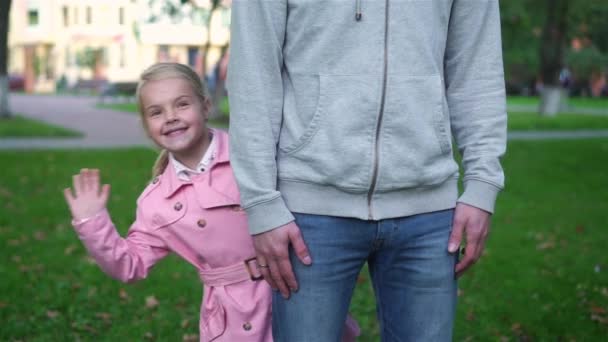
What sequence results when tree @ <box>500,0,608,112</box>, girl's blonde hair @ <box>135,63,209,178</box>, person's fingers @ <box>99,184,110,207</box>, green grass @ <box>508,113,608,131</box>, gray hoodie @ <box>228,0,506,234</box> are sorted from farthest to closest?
tree @ <box>500,0,608,112</box> < green grass @ <box>508,113,608,131</box> < girl's blonde hair @ <box>135,63,209,178</box> < person's fingers @ <box>99,184,110,207</box> < gray hoodie @ <box>228,0,506,234</box>

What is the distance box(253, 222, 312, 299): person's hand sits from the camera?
2.04 meters

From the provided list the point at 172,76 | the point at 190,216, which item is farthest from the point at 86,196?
the point at 172,76

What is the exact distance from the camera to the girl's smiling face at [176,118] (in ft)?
8.86

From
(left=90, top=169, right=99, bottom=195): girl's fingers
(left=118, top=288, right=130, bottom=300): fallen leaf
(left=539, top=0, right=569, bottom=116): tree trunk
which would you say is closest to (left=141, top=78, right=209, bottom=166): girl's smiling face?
(left=90, top=169, right=99, bottom=195): girl's fingers

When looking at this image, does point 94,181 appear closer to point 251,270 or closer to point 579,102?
point 251,270

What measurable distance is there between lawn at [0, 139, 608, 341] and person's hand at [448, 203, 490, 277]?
2682 millimetres

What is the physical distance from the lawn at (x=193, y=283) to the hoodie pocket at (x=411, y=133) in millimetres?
2856

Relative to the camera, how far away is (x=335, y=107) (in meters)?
2.03

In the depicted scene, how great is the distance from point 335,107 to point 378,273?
0.50 metres

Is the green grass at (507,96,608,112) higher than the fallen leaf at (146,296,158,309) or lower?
lower

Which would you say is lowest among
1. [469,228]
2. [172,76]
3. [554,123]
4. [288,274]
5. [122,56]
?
[122,56]

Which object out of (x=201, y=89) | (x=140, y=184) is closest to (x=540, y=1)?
(x=140, y=184)

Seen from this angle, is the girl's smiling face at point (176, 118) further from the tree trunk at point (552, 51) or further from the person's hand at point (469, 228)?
the tree trunk at point (552, 51)

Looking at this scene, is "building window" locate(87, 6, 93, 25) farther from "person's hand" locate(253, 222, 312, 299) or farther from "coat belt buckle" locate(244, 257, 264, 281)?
"person's hand" locate(253, 222, 312, 299)
